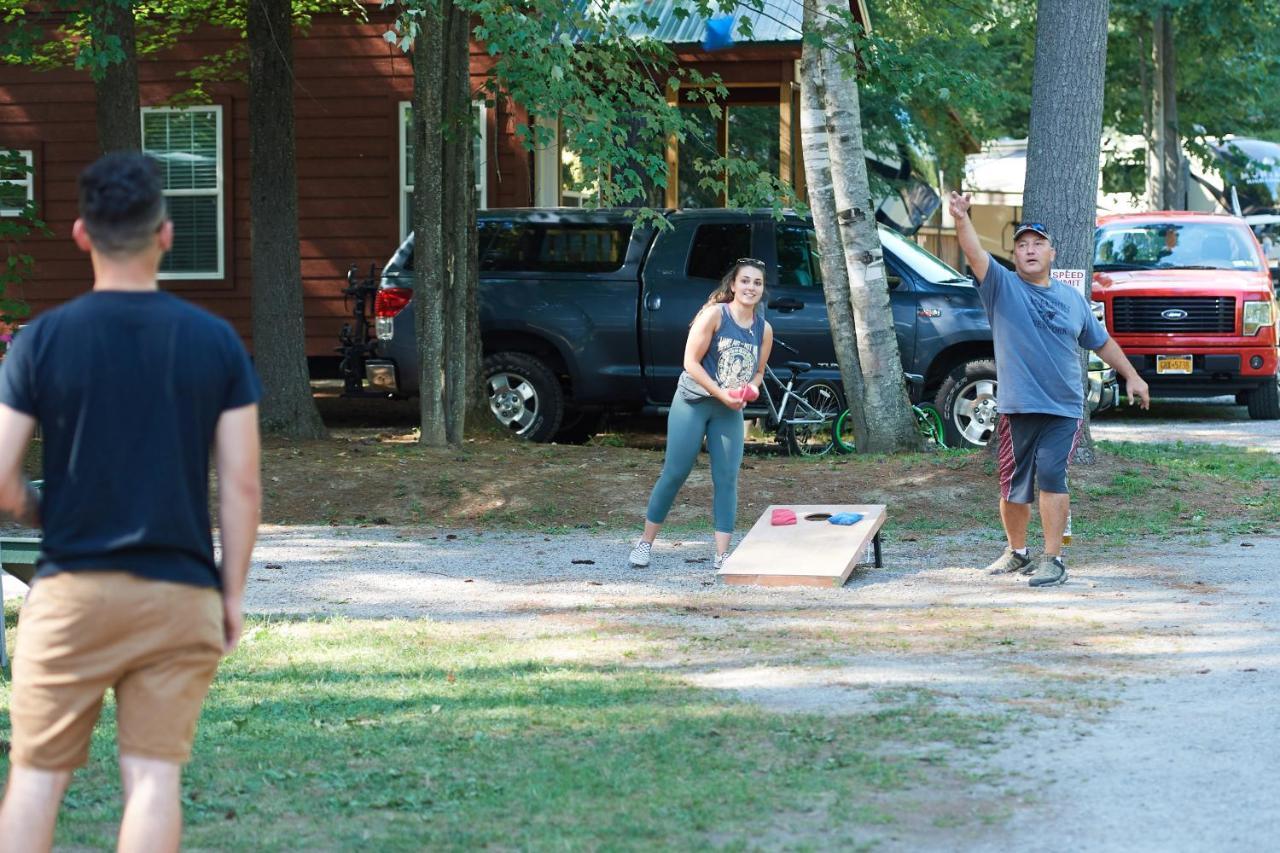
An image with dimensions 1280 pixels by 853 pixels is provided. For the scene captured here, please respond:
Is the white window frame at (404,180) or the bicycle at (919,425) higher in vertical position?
the white window frame at (404,180)

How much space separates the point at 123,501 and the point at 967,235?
17.9ft

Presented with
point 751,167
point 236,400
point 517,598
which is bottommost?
point 517,598

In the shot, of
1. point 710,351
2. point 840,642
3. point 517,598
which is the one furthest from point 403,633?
point 710,351

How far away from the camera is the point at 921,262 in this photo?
15.6 metres

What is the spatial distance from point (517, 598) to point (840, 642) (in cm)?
193

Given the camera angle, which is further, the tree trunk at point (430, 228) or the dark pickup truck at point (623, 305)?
the dark pickup truck at point (623, 305)

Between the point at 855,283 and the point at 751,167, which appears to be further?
the point at 855,283

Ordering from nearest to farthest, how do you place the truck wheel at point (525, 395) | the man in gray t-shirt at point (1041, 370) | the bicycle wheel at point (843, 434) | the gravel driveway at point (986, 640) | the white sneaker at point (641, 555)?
1. the gravel driveway at point (986, 640)
2. the man in gray t-shirt at point (1041, 370)
3. the white sneaker at point (641, 555)
4. the bicycle wheel at point (843, 434)
5. the truck wheel at point (525, 395)

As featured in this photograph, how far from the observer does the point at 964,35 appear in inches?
954

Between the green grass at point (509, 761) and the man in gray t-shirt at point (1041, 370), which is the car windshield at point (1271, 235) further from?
the green grass at point (509, 761)

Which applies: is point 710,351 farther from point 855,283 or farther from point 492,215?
point 492,215

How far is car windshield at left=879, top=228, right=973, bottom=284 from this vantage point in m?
15.5

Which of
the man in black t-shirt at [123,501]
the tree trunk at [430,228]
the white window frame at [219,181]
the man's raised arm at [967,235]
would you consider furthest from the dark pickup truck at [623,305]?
the man in black t-shirt at [123,501]

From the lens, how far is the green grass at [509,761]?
4.99 meters
